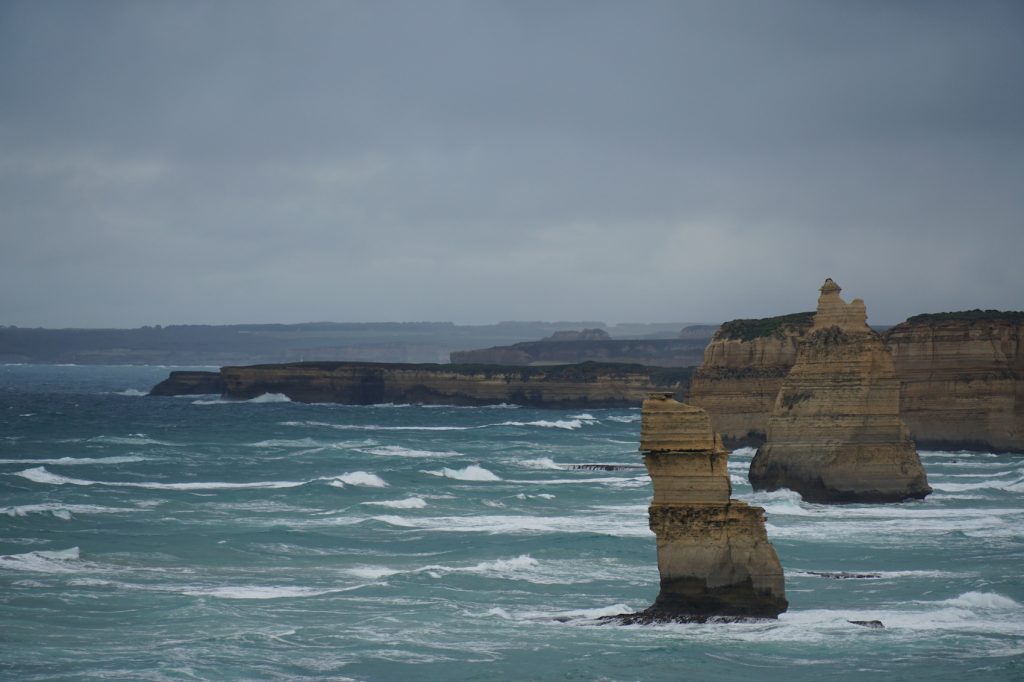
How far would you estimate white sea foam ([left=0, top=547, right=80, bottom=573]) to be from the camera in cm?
3012

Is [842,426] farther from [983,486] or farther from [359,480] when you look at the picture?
[359,480]

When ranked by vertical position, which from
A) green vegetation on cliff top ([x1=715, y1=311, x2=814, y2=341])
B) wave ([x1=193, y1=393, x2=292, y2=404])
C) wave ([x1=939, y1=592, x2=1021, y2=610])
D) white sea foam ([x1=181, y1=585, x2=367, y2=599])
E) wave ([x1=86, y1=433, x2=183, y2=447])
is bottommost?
white sea foam ([x1=181, y1=585, x2=367, y2=599])

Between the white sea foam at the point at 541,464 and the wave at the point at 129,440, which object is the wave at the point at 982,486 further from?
the wave at the point at 129,440

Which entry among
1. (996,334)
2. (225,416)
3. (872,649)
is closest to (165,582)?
(872,649)

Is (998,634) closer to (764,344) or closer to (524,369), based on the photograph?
(764,344)

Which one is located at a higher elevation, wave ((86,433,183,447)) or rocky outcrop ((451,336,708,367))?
rocky outcrop ((451,336,708,367))

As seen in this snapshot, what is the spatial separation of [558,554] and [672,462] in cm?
1074

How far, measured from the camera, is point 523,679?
2003cm

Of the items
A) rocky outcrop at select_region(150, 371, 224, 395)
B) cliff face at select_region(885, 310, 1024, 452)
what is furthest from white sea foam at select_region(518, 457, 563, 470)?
rocky outcrop at select_region(150, 371, 224, 395)

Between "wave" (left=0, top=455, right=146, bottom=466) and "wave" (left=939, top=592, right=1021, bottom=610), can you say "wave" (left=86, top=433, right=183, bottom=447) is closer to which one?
"wave" (left=0, top=455, right=146, bottom=466)

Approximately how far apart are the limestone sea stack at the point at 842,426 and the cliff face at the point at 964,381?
14482mm

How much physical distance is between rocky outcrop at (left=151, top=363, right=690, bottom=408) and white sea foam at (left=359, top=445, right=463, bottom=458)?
54921 millimetres

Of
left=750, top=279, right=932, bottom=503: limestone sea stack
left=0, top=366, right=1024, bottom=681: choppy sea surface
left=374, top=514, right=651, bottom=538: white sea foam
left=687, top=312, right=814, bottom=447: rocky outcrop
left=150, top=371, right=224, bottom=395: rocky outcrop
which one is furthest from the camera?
left=150, top=371, right=224, bottom=395: rocky outcrop

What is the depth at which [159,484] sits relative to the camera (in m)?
50.4
